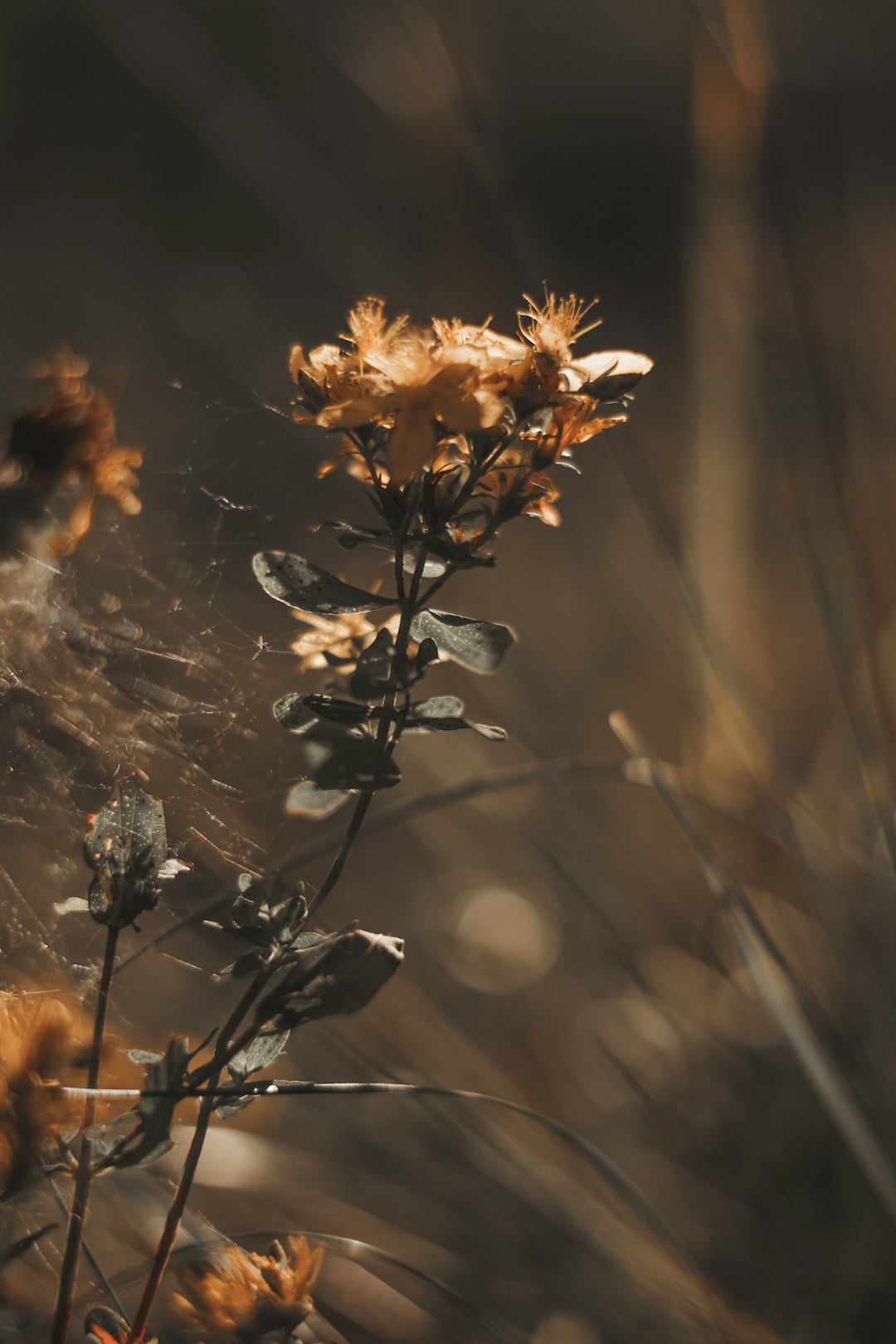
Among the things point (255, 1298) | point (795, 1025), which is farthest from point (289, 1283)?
point (795, 1025)

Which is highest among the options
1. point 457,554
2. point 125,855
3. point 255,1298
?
point 457,554

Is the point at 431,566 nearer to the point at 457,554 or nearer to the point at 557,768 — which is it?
the point at 457,554

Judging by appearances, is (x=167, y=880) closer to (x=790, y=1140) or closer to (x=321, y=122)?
(x=790, y=1140)

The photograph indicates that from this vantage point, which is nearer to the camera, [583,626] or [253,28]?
[583,626]

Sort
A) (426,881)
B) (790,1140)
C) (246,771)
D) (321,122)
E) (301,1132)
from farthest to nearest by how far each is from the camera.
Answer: (321,122) → (426,881) → (301,1132) → (790,1140) → (246,771)

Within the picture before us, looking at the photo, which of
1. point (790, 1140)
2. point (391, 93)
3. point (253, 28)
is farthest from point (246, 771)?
point (253, 28)

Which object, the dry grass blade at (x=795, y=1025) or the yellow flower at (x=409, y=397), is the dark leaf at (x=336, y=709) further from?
the dry grass blade at (x=795, y=1025)

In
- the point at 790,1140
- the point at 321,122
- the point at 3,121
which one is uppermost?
the point at 321,122

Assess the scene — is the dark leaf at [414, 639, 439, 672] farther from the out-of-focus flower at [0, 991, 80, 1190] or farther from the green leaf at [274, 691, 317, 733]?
the out-of-focus flower at [0, 991, 80, 1190]
